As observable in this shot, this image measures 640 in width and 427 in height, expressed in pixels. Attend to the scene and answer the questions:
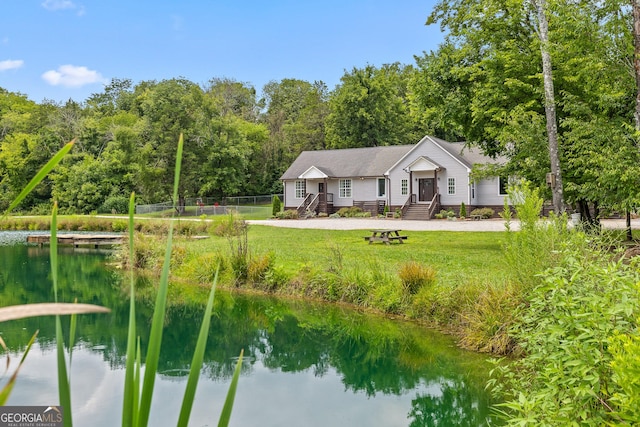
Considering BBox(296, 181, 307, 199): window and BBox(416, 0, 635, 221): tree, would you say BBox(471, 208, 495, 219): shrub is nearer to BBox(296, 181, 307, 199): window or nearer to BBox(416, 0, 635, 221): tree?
BBox(296, 181, 307, 199): window

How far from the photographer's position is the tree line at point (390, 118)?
424 inches

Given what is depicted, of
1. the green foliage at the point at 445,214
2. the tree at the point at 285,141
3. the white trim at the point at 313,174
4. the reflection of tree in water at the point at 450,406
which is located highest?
the tree at the point at 285,141

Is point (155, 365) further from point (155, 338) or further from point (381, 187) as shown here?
point (381, 187)

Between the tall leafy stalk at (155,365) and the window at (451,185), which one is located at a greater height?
the window at (451,185)

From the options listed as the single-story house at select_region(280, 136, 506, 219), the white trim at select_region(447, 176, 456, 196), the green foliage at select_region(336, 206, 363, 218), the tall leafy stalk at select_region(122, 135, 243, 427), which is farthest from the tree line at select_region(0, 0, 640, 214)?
the tall leafy stalk at select_region(122, 135, 243, 427)

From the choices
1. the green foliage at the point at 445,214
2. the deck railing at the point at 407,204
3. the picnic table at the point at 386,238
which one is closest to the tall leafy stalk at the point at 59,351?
the picnic table at the point at 386,238

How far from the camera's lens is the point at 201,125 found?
134 ft

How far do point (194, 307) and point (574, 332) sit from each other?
9075 mm

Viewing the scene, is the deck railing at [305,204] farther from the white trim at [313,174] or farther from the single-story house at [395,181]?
the white trim at [313,174]

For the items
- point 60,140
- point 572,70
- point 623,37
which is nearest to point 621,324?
point 623,37

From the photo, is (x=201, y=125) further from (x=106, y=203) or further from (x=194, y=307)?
(x=194, y=307)

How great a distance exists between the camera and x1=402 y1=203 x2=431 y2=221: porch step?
102ft

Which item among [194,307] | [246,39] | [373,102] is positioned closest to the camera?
[194,307]

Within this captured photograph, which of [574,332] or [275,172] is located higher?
[275,172]
